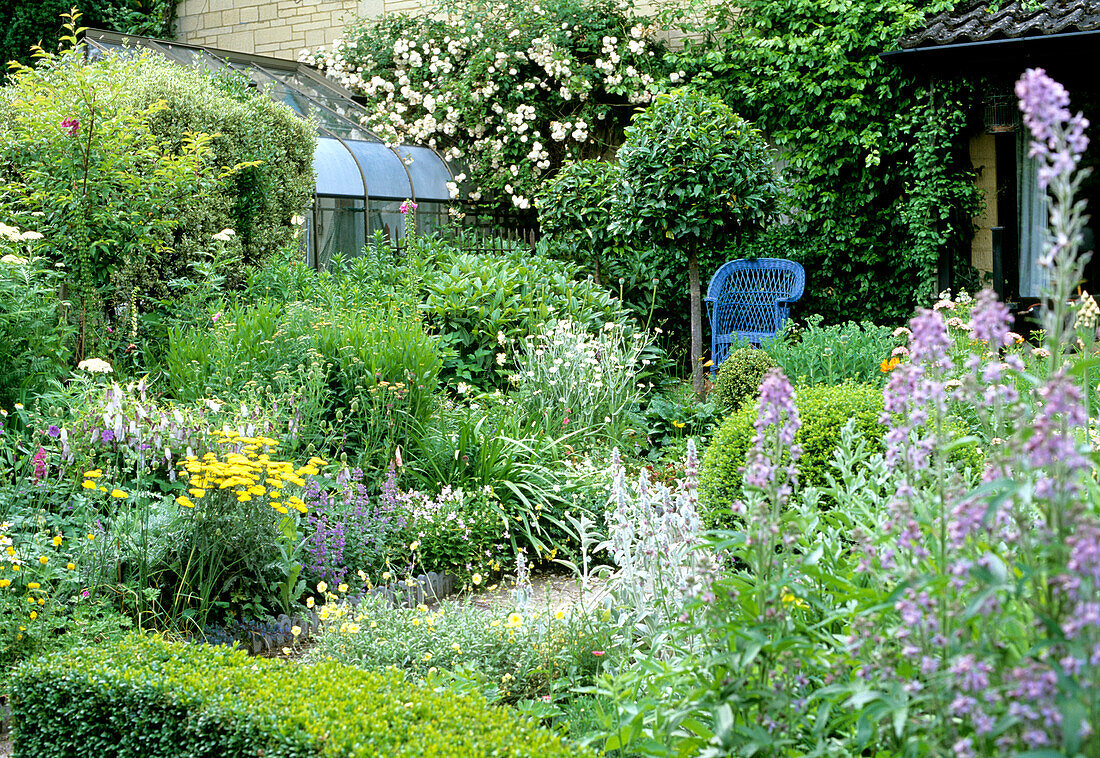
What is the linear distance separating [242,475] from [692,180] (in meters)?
5.20

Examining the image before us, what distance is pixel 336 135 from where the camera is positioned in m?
9.91

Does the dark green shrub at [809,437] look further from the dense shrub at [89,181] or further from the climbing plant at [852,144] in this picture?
the climbing plant at [852,144]

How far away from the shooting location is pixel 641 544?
2.92 meters

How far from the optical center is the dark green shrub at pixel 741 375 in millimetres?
6250

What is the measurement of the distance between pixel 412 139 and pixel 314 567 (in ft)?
25.7

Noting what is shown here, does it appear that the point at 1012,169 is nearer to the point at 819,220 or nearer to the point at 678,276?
the point at 819,220

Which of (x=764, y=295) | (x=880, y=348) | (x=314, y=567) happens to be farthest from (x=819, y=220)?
(x=314, y=567)

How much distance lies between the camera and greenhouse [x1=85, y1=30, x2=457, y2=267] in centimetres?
920

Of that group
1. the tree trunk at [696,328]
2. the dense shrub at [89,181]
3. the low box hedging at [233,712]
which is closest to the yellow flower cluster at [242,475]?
the low box hedging at [233,712]

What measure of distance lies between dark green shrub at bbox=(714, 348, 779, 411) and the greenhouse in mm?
3673

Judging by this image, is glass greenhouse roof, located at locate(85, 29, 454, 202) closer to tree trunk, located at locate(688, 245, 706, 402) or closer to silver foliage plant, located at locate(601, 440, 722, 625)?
tree trunk, located at locate(688, 245, 706, 402)

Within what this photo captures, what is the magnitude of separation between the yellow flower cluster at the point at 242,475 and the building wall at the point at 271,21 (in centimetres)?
928

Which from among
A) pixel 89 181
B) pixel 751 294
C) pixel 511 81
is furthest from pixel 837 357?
pixel 511 81

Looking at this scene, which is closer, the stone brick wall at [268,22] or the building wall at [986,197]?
the building wall at [986,197]
